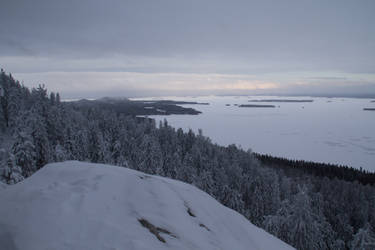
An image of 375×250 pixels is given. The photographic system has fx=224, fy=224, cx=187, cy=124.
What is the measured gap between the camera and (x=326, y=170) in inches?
2665

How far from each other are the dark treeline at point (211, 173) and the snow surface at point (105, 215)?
13.3 meters

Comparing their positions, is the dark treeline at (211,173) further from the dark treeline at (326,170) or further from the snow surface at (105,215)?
the dark treeline at (326,170)

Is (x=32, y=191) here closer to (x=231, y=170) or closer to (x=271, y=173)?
(x=231, y=170)

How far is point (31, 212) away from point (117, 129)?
158 feet

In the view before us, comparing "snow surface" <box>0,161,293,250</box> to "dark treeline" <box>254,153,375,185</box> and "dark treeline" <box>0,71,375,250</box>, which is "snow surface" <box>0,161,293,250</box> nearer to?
"dark treeline" <box>0,71,375,250</box>

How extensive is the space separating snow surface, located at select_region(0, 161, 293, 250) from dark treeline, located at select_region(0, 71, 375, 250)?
43.6 feet

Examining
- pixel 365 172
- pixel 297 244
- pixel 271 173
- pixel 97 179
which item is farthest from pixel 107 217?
pixel 365 172

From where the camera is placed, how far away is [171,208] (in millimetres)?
6988

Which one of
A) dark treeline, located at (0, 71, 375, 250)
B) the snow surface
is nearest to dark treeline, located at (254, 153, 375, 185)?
dark treeline, located at (0, 71, 375, 250)

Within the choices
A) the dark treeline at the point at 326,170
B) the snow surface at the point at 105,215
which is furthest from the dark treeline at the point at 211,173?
the dark treeline at the point at 326,170

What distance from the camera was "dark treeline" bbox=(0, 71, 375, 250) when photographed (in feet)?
73.8

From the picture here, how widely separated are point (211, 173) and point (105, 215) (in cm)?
3829

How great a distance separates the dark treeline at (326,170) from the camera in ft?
201

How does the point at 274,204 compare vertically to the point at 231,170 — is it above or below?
below
